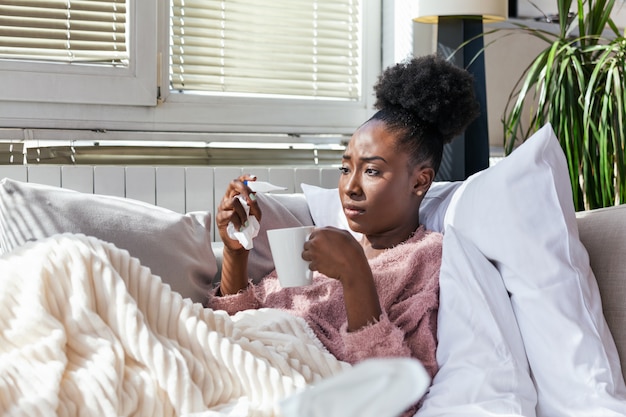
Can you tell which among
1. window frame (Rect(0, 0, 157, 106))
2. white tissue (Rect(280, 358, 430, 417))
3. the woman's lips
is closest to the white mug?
the woman's lips

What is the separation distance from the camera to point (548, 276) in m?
1.36

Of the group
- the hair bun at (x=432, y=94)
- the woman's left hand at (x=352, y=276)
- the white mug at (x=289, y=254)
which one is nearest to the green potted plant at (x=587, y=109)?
the hair bun at (x=432, y=94)

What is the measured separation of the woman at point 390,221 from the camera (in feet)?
4.73

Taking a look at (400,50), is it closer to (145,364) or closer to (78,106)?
(78,106)

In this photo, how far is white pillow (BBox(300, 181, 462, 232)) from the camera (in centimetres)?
177

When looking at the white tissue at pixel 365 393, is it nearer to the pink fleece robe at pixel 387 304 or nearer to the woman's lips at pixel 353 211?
the pink fleece robe at pixel 387 304

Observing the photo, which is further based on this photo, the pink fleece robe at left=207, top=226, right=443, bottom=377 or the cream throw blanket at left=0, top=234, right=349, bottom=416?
the pink fleece robe at left=207, top=226, right=443, bottom=377

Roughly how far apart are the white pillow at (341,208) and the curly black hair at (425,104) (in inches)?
3.4

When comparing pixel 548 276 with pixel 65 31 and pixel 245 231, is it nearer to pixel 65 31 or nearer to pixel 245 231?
pixel 245 231

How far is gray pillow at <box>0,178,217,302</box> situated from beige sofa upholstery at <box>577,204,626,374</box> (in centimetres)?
79

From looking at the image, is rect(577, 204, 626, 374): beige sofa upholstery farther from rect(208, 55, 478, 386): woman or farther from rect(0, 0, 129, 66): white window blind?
rect(0, 0, 129, 66): white window blind

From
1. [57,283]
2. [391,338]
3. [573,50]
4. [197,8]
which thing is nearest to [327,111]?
[197,8]

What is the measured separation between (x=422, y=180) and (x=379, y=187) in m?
0.12

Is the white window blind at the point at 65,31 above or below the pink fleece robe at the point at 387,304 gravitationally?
above
